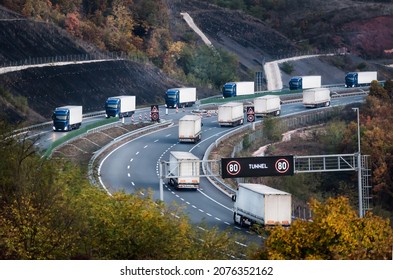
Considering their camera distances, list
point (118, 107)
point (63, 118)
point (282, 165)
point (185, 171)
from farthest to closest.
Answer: point (118, 107) → point (63, 118) → point (185, 171) → point (282, 165)

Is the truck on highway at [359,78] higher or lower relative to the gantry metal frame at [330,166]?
higher

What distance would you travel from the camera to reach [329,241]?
35594 mm

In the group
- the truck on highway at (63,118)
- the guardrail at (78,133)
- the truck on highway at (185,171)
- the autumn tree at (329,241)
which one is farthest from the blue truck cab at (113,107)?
the autumn tree at (329,241)

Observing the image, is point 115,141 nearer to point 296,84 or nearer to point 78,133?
point 78,133

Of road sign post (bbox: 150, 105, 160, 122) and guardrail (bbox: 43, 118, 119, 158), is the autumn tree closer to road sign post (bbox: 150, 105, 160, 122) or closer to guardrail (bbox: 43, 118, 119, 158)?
guardrail (bbox: 43, 118, 119, 158)

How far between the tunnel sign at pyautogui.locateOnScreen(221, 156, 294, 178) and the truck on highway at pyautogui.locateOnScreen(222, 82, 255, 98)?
273 ft

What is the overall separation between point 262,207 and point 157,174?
750 inches

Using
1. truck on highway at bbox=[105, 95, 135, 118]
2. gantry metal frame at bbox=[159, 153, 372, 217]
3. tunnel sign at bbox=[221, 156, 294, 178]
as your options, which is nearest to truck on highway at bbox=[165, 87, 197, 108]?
truck on highway at bbox=[105, 95, 135, 118]

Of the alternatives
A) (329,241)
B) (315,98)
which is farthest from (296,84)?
(329,241)

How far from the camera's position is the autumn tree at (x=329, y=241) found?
3525 centimetres

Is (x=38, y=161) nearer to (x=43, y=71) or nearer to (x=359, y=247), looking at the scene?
(x=359, y=247)

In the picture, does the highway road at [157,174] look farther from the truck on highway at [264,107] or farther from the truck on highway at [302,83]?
the truck on highway at [302,83]

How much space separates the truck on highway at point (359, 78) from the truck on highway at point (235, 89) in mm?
24525

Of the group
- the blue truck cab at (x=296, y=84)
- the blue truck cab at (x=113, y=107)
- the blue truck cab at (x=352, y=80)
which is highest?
the blue truck cab at (x=352, y=80)
